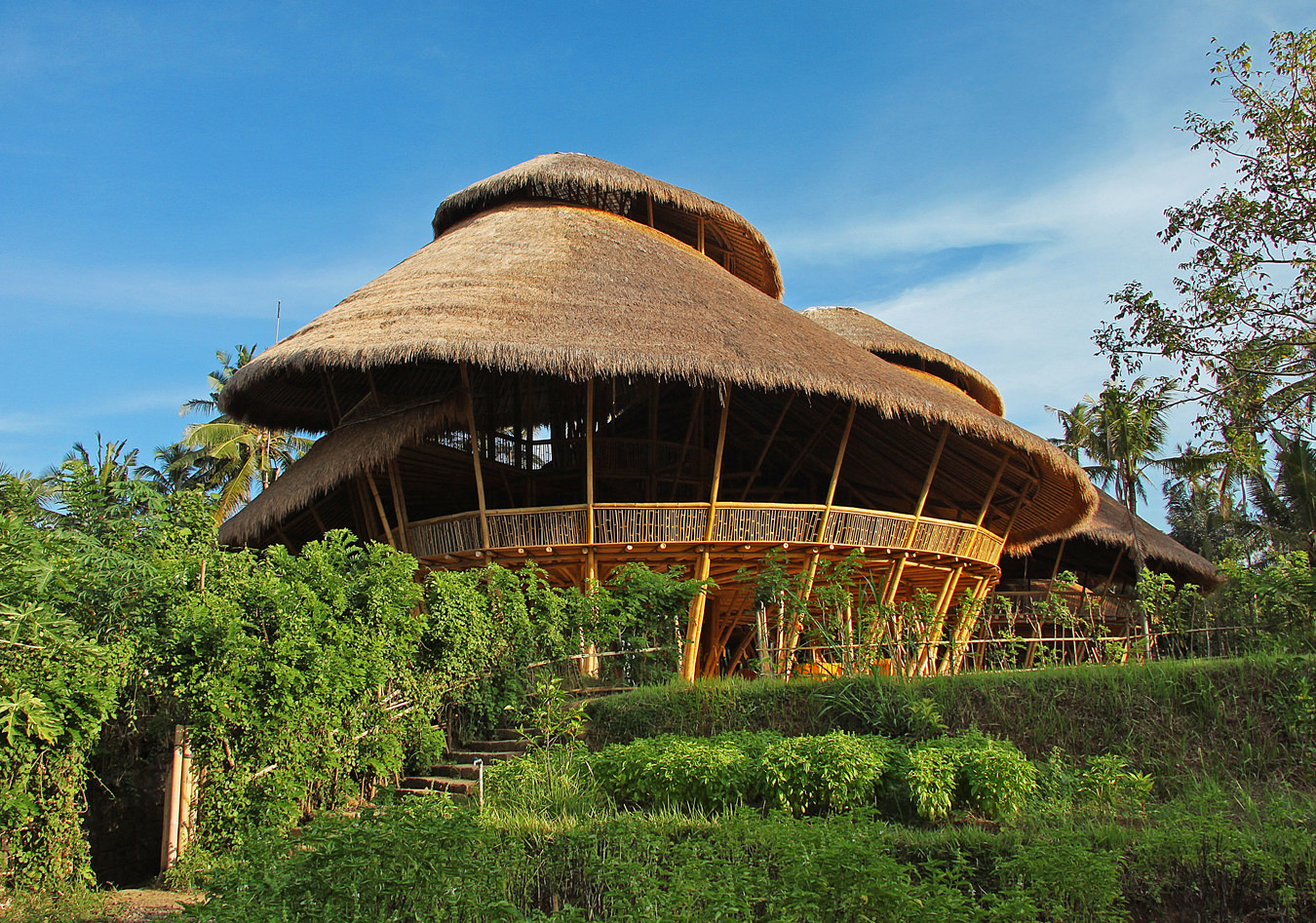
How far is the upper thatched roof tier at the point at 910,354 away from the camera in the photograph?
85.4 feet

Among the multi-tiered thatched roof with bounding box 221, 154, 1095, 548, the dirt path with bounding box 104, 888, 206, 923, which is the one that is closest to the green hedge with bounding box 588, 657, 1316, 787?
the dirt path with bounding box 104, 888, 206, 923

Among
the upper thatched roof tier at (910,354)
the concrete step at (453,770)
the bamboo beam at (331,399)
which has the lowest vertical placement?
the concrete step at (453,770)

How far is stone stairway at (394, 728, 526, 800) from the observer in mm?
9727

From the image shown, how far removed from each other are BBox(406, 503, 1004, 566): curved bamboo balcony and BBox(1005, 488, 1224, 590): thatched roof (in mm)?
11243

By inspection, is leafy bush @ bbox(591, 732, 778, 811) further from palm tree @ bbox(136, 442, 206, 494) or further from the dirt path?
palm tree @ bbox(136, 442, 206, 494)

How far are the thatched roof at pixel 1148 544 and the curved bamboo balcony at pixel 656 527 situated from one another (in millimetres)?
11243

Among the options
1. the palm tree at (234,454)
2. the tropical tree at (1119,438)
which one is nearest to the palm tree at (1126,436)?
the tropical tree at (1119,438)

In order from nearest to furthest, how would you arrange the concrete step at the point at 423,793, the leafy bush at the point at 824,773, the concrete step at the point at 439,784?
the leafy bush at the point at 824,773
the concrete step at the point at 423,793
the concrete step at the point at 439,784

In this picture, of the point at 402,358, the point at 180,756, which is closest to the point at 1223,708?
the point at 180,756

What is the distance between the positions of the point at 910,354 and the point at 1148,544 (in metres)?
7.94

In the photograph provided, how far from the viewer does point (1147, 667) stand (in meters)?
7.89

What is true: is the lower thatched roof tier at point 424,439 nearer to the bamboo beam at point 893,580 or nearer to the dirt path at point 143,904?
the bamboo beam at point 893,580

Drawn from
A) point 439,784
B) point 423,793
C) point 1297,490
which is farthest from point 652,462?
point 1297,490

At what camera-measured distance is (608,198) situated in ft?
72.9
